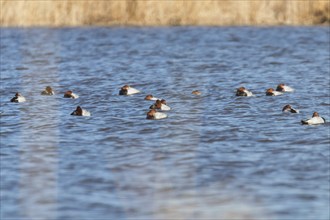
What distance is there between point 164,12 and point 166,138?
83.8ft

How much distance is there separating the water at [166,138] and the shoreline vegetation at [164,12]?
13.3ft

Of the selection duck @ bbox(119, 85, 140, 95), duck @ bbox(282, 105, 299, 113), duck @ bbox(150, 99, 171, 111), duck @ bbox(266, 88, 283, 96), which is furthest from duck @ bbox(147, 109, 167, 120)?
duck @ bbox(266, 88, 283, 96)

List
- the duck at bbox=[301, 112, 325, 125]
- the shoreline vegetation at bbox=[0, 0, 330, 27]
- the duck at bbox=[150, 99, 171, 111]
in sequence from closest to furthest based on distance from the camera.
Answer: the duck at bbox=[301, 112, 325, 125]
the duck at bbox=[150, 99, 171, 111]
the shoreline vegetation at bbox=[0, 0, 330, 27]

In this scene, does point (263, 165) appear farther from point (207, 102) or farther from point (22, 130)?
point (207, 102)

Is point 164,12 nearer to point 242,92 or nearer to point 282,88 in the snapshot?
point 282,88

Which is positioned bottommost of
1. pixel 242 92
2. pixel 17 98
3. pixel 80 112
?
pixel 242 92

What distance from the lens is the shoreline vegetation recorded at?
44031 millimetres

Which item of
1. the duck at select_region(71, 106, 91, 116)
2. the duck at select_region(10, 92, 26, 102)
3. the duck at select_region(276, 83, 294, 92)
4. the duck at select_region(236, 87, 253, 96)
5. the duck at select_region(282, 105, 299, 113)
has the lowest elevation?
the duck at select_region(276, 83, 294, 92)

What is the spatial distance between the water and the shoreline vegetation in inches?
159

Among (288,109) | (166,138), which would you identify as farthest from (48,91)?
(166,138)

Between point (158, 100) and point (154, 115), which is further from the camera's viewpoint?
point (158, 100)

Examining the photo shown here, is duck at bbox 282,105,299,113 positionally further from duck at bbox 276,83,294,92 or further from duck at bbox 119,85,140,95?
duck at bbox 119,85,140,95

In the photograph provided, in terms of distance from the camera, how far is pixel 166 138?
2025cm

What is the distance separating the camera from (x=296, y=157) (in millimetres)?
17859
